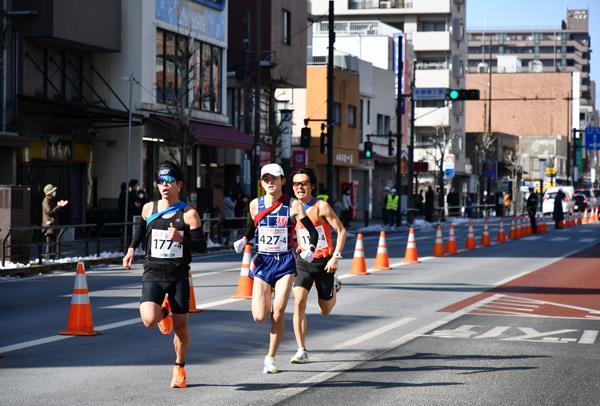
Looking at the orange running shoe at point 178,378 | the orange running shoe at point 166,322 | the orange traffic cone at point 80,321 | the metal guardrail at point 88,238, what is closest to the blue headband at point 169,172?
the orange running shoe at point 166,322

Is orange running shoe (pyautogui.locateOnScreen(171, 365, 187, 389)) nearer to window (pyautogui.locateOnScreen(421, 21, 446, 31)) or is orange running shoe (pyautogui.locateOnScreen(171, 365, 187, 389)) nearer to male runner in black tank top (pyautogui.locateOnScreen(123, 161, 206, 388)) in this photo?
male runner in black tank top (pyautogui.locateOnScreen(123, 161, 206, 388))

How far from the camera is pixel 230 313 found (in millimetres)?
15812

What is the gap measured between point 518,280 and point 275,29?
100 ft

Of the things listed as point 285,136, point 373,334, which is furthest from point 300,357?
point 285,136

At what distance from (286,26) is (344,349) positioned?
42031mm

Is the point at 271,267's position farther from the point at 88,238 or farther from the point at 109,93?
the point at 109,93

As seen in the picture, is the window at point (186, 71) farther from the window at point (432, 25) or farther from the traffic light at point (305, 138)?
the window at point (432, 25)

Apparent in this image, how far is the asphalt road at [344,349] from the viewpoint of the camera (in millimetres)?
9430

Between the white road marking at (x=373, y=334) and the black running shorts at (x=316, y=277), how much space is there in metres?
0.98

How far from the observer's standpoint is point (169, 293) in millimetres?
9648

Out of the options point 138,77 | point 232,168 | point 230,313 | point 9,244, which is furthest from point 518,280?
point 232,168

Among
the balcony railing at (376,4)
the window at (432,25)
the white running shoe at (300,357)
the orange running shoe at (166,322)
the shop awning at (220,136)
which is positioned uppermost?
the balcony railing at (376,4)

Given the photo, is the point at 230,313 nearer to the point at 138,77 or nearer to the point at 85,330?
the point at 85,330

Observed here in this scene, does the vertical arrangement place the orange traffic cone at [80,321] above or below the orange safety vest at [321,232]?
below
